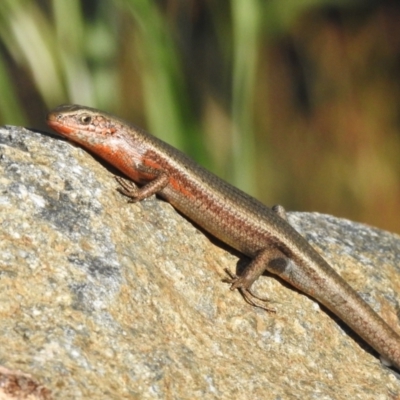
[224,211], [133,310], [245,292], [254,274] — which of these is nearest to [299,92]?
[224,211]

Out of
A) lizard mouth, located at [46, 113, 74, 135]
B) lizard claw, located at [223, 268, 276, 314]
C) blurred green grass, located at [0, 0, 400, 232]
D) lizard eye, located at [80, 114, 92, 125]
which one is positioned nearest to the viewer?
lizard claw, located at [223, 268, 276, 314]

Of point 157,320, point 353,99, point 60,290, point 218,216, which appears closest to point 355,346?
point 218,216

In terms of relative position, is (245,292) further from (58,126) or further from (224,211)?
(58,126)

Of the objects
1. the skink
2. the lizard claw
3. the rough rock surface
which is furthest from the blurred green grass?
the lizard claw

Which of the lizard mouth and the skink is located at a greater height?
the lizard mouth

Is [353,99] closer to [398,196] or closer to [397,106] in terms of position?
[397,106]

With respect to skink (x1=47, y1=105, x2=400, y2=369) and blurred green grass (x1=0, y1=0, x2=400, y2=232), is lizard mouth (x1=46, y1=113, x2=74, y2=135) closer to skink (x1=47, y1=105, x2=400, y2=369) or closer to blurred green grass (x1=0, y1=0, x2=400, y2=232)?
skink (x1=47, y1=105, x2=400, y2=369)
